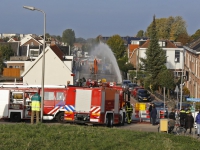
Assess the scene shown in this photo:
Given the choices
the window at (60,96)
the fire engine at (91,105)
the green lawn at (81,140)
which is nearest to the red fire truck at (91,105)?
the fire engine at (91,105)

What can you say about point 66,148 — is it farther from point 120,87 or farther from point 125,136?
point 120,87

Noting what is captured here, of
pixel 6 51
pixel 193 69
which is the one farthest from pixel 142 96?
pixel 6 51

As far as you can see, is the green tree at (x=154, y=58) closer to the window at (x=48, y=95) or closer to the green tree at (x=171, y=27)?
the window at (x=48, y=95)

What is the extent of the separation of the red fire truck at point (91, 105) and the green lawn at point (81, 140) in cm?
834

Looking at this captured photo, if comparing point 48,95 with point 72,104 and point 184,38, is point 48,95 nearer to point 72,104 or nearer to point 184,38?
point 72,104

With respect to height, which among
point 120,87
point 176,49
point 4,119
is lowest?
point 4,119

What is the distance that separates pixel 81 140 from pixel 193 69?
5452cm

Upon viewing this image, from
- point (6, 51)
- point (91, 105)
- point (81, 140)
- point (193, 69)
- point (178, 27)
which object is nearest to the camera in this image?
point (81, 140)

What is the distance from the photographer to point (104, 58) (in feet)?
201

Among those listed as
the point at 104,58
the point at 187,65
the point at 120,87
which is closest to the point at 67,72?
the point at 104,58

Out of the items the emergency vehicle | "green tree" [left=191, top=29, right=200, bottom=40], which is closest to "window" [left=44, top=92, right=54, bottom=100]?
the emergency vehicle

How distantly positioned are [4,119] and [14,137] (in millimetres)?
16106

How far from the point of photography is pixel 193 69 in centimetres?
7269

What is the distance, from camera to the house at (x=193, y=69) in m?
68.6
